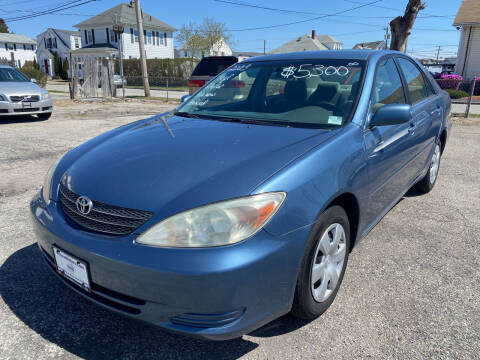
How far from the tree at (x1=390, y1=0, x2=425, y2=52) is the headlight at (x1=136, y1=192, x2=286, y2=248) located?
46.8ft

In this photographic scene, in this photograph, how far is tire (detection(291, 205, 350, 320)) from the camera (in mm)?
2025

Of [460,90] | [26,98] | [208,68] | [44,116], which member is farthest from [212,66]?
[460,90]

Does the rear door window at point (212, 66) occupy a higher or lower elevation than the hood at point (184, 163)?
higher

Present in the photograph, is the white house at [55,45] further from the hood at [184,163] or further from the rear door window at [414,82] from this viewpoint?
the hood at [184,163]

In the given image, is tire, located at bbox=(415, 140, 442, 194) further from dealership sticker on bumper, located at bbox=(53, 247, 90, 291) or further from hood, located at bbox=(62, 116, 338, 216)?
dealership sticker on bumper, located at bbox=(53, 247, 90, 291)

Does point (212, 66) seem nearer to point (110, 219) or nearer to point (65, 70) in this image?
point (110, 219)

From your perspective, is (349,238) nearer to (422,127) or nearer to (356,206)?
(356,206)

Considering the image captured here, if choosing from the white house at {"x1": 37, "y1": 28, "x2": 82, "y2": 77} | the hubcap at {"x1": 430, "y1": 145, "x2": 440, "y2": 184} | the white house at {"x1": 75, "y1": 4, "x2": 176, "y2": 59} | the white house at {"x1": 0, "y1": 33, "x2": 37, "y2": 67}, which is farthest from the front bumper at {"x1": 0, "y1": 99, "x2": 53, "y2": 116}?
the white house at {"x1": 0, "y1": 33, "x2": 37, "y2": 67}

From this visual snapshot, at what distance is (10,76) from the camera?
10.3 meters

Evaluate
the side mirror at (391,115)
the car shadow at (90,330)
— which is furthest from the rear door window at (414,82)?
the car shadow at (90,330)

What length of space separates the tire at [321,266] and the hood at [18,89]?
384 inches

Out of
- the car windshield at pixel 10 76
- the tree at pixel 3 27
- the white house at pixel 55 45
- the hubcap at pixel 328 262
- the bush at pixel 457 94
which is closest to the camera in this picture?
the hubcap at pixel 328 262

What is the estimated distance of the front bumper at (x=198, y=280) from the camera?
1668 mm

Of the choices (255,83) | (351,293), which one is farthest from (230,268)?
(255,83)
